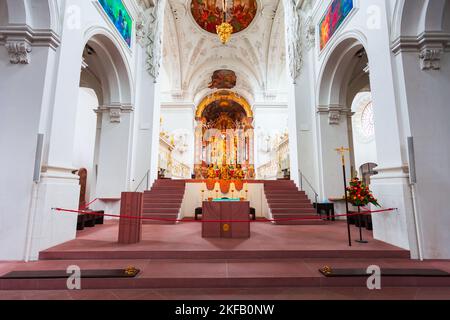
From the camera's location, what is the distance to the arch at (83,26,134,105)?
685 cm

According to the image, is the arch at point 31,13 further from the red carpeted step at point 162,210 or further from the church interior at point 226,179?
the red carpeted step at point 162,210

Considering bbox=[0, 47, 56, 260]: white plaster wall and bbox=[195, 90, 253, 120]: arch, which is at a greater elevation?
bbox=[195, 90, 253, 120]: arch

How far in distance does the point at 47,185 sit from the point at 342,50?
338 inches

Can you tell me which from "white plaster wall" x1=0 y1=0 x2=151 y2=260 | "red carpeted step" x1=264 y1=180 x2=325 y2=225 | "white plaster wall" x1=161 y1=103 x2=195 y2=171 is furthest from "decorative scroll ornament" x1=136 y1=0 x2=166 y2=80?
"white plaster wall" x1=161 y1=103 x2=195 y2=171

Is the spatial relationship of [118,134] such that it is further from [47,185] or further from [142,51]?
[47,185]

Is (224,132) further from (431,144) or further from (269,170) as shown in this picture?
(431,144)

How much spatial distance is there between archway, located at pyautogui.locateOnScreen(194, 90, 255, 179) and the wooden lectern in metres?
15.9

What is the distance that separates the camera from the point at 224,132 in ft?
77.7

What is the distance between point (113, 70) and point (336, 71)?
25.9 ft

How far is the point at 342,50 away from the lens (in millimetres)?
6961

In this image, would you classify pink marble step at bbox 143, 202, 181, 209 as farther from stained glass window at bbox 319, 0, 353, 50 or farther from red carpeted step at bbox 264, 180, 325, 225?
stained glass window at bbox 319, 0, 353, 50

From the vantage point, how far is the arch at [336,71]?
22.5 feet

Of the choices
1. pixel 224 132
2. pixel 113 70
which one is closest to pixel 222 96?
pixel 224 132

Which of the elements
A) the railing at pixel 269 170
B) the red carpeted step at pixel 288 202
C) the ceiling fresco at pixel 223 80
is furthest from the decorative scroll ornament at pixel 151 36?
the ceiling fresco at pixel 223 80
